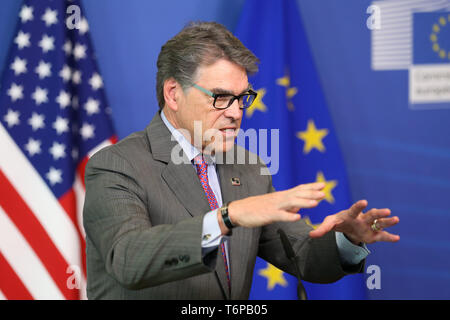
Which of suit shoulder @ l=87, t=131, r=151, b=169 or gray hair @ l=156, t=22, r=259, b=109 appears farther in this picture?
gray hair @ l=156, t=22, r=259, b=109

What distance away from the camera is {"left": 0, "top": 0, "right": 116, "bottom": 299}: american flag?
2789 mm

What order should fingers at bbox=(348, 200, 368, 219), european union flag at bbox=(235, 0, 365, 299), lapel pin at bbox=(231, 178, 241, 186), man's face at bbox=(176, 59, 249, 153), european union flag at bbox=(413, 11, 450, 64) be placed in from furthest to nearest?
european union flag at bbox=(413, 11, 450, 64)
european union flag at bbox=(235, 0, 365, 299)
lapel pin at bbox=(231, 178, 241, 186)
man's face at bbox=(176, 59, 249, 153)
fingers at bbox=(348, 200, 368, 219)

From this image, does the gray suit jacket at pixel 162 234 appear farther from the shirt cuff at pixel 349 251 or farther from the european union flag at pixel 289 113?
the european union flag at pixel 289 113

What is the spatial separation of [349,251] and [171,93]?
87 cm

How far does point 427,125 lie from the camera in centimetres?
334

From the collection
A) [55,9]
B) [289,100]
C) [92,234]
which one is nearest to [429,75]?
[289,100]

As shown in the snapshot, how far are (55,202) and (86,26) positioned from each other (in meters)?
0.95

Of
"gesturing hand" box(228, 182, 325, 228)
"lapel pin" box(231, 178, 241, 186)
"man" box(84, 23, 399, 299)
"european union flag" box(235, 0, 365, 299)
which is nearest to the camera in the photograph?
"gesturing hand" box(228, 182, 325, 228)

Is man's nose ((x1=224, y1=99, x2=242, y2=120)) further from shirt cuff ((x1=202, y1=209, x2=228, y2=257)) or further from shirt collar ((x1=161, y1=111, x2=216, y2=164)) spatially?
shirt cuff ((x1=202, y1=209, x2=228, y2=257))

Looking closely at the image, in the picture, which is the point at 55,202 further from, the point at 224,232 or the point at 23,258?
the point at 224,232

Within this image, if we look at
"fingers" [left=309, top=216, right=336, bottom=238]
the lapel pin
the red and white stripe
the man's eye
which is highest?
the man's eye

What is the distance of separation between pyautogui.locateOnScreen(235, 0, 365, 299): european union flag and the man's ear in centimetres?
107

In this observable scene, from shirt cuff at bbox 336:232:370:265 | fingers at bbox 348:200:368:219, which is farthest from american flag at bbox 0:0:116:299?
fingers at bbox 348:200:368:219

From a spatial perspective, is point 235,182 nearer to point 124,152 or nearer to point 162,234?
point 124,152
